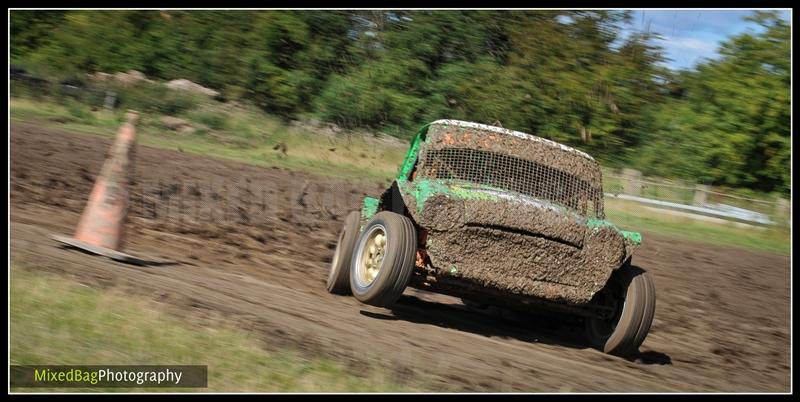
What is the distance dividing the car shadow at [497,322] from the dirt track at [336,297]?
Result: 0.03 metres

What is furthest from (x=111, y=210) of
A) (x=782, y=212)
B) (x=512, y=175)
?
(x=782, y=212)

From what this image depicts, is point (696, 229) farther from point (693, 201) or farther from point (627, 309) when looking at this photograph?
point (627, 309)

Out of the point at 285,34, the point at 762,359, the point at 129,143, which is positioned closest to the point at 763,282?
the point at 762,359

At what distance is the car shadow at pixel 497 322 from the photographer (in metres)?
7.80

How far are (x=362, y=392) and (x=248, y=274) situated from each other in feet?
12.3

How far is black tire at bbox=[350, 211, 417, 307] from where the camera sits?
7.02m

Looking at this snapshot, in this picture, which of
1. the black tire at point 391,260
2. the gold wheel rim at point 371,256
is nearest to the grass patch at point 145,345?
the black tire at point 391,260

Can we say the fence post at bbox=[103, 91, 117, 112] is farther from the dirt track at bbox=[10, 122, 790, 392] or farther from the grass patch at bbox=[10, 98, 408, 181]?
the dirt track at bbox=[10, 122, 790, 392]

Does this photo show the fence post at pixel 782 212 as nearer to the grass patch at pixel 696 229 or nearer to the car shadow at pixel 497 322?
the grass patch at pixel 696 229

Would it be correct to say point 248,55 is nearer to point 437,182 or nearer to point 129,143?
point 129,143

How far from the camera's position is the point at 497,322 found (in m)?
8.62

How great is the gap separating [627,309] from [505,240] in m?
1.26

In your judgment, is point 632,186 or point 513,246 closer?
point 513,246

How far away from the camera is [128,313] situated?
6086mm
